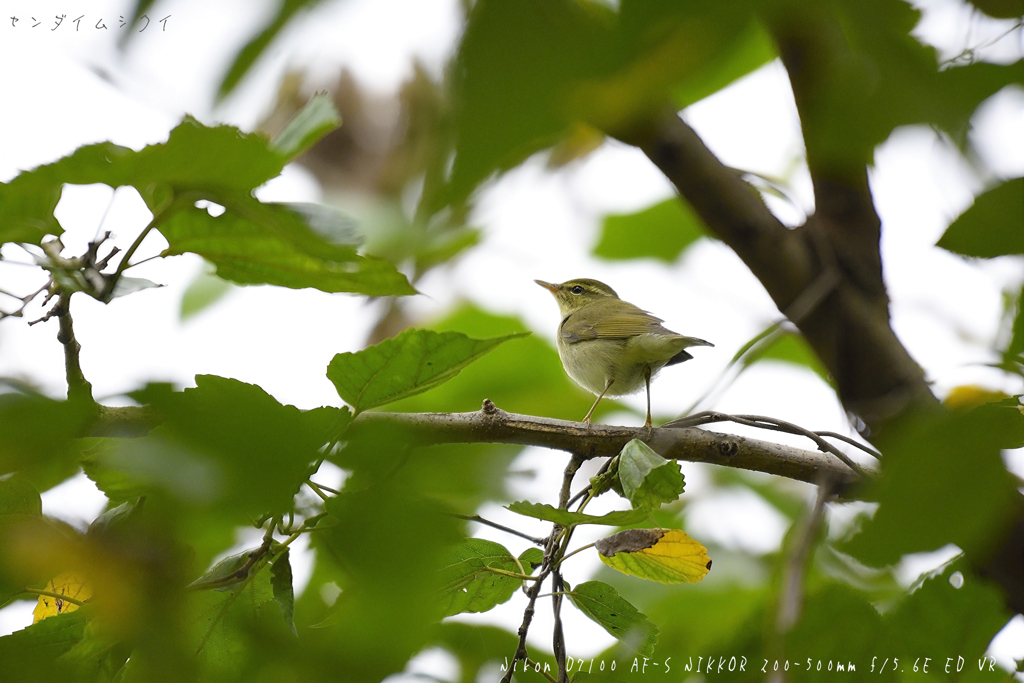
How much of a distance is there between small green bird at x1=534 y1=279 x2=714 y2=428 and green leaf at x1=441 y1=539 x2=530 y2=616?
1.68 metres

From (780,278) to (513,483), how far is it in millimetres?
1669

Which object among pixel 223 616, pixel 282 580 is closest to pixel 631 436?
pixel 282 580

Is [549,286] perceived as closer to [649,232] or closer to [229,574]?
[649,232]

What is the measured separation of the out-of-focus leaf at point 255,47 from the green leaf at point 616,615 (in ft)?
3.74

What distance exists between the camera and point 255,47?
0.39m

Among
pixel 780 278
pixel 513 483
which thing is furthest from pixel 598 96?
pixel 780 278

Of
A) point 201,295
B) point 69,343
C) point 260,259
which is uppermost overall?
point 201,295

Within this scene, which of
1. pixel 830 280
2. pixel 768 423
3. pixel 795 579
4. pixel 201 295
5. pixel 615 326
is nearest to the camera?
pixel 795 579

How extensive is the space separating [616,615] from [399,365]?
61cm

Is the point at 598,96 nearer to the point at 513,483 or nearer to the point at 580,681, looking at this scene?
the point at 513,483

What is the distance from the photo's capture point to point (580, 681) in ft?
4.40

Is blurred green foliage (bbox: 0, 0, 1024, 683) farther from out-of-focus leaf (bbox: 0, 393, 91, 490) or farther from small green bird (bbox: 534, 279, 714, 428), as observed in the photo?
small green bird (bbox: 534, 279, 714, 428)

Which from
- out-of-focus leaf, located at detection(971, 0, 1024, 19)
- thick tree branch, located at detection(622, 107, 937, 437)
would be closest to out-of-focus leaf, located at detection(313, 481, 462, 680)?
out-of-focus leaf, located at detection(971, 0, 1024, 19)

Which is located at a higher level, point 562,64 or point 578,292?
point 578,292
